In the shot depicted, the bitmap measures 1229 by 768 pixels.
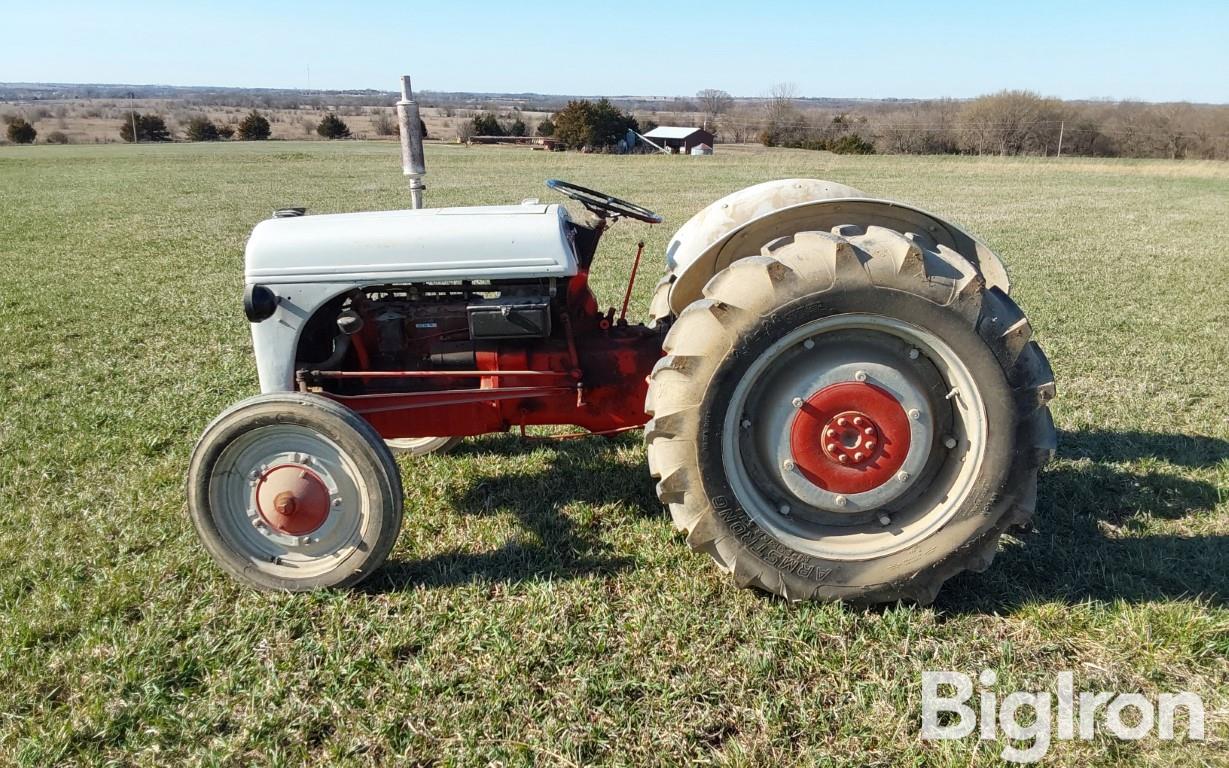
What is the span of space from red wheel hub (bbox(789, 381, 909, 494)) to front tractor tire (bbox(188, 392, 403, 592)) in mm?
1556

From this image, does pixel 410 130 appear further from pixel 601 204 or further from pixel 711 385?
pixel 711 385

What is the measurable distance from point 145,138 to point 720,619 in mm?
56681

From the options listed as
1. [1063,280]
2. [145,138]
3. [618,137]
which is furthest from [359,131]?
[1063,280]

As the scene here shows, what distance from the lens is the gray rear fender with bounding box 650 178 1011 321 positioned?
314 cm

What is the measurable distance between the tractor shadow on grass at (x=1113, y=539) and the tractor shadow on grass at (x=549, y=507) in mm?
1458

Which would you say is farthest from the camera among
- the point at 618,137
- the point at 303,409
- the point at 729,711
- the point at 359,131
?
the point at 359,131

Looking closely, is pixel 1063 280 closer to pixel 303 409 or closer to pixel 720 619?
pixel 720 619

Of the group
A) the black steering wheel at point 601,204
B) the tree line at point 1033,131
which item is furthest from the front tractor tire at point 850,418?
the tree line at point 1033,131

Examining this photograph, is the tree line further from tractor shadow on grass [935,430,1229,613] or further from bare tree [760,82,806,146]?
tractor shadow on grass [935,430,1229,613]

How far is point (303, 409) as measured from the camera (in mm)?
2867

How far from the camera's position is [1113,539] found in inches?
135

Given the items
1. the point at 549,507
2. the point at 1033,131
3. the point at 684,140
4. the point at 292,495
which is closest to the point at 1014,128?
the point at 1033,131

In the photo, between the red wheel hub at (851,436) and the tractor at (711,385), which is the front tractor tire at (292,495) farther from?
the red wheel hub at (851,436)

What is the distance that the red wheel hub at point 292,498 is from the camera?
297cm
